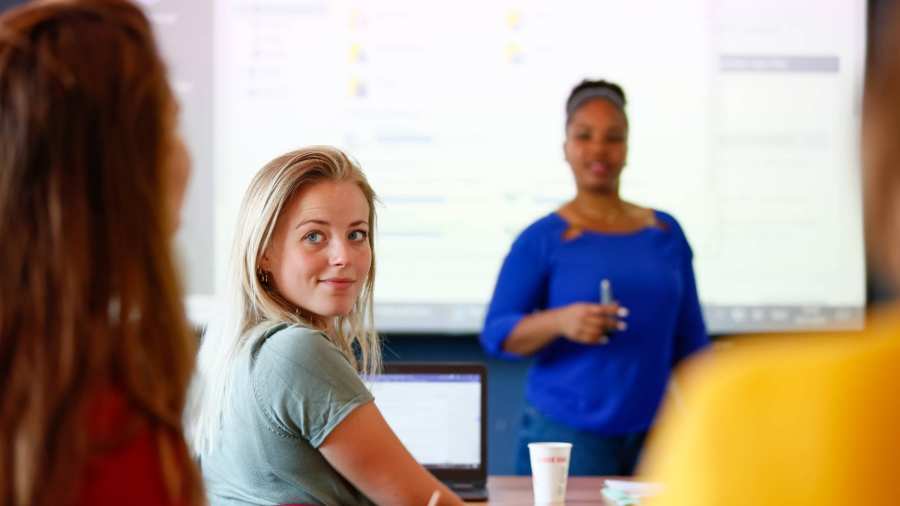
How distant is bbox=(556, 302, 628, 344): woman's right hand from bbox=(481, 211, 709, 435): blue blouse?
4.3 inches

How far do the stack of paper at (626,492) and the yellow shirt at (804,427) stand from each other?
1.53m

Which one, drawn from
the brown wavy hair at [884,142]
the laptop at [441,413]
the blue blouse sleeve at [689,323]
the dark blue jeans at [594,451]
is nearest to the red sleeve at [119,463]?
the brown wavy hair at [884,142]

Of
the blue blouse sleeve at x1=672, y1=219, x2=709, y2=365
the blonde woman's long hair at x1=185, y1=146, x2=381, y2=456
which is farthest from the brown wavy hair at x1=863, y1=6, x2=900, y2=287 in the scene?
the blue blouse sleeve at x1=672, y1=219, x2=709, y2=365

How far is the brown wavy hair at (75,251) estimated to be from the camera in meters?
0.90

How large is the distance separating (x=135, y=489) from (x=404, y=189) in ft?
10.3

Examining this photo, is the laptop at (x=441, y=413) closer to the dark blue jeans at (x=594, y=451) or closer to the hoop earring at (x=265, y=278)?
the dark blue jeans at (x=594, y=451)

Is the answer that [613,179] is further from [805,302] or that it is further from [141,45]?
[141,45]

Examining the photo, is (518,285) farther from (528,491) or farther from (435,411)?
(528,491)

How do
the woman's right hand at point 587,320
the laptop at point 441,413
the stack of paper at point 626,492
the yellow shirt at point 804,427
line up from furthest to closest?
the woman's right hand at point 587,320, the laptop at point 441,413, the stack of paper at point 626,492, the yellow shirt at point 804,427

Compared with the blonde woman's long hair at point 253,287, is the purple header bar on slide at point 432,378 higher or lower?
lower

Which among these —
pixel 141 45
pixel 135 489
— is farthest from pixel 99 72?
pixel 135 489

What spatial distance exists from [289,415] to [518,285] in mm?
1347

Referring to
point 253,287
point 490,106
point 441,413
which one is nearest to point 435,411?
point 441,413

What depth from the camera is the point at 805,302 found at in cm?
403
